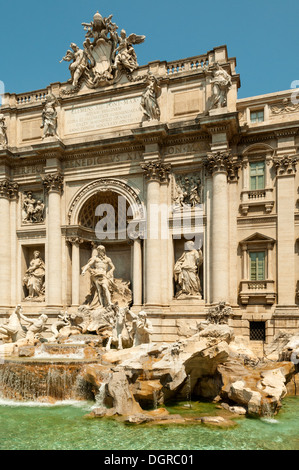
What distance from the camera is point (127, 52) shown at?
20.4 metres

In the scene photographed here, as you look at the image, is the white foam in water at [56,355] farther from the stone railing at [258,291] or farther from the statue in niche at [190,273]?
the stone railing at [258,291]

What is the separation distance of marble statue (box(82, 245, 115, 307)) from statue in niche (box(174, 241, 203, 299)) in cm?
330

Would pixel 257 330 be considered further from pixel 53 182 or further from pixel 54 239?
pixel 53 182

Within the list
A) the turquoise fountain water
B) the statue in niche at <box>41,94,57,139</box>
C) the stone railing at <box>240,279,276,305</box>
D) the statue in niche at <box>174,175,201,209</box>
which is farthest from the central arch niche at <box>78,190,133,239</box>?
the turquoise fountain water

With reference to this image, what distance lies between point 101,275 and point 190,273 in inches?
165

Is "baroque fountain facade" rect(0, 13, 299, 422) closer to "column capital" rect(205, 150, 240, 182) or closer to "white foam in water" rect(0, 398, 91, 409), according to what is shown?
"column capital" rect(205, 150, 240, 182)

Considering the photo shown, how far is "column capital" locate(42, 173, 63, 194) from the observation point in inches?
806

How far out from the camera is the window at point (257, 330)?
1738 centimetres

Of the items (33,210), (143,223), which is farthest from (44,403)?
(33,210)

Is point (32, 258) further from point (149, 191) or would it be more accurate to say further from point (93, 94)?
point (93, 94)

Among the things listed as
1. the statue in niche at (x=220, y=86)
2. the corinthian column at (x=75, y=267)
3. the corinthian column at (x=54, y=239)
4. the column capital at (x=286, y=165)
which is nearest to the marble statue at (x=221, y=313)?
the column capital at (x=286, y=165)

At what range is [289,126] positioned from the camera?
57.3 ft
